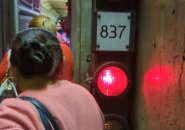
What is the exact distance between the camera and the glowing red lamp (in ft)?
7.25

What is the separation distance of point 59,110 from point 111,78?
0.48m

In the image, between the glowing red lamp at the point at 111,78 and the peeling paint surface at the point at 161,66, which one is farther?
the glowing red lamp at the point at 111,78

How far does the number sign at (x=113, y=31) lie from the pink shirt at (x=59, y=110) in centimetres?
36

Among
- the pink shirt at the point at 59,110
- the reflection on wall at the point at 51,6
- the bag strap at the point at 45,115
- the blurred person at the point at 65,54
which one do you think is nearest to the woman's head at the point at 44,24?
the blurred person at the point at 65,54

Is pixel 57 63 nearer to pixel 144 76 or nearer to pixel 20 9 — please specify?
pixel 144 76

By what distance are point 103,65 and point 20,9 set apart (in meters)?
5.37

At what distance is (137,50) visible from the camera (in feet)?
8.10

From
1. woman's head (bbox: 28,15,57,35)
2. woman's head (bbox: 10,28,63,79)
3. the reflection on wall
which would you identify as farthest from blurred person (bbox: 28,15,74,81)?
the reflection on wall

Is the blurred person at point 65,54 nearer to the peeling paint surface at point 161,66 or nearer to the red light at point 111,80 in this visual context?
the red light at point 111,80

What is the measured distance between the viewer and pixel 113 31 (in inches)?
91.2

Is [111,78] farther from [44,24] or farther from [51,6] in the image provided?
[51,6]

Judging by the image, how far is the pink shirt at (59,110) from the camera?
1624 mm

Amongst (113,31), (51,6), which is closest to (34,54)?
(113,31)

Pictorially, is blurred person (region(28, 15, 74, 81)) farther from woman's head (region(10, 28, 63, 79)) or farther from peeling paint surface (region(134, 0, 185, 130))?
woman's head (region(10, 28, 63, 79))
